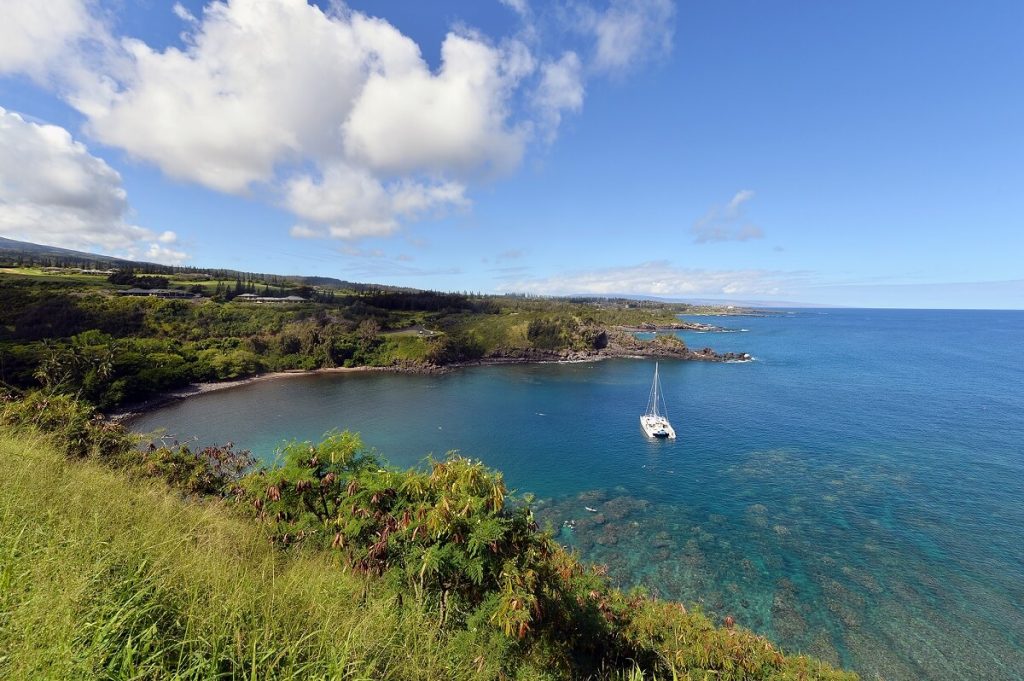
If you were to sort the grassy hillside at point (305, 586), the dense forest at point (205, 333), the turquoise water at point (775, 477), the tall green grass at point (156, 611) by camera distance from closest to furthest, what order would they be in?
the tall green grass at point (156, 611) < the grassy hillside at point (305, 586) < the turquoise water at point (775, 477) < the dense forest at point (205, 333)

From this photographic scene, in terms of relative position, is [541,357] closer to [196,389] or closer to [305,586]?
[196,389]

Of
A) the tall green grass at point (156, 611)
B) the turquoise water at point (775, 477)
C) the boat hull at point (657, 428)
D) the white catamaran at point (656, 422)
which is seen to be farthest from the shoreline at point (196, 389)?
the boat hull at point (657, 428)

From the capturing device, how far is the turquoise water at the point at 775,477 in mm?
19125

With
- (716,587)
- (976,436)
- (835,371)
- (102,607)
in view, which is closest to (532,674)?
(102,607)

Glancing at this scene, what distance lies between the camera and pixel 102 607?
2.71m

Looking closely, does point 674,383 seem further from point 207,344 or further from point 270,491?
point 207,344

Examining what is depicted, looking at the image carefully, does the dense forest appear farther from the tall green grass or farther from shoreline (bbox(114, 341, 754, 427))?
the tall green grass

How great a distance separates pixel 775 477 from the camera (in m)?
32.9

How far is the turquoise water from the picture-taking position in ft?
62.7

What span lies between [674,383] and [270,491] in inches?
2585

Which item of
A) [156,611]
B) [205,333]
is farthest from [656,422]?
[205,333]

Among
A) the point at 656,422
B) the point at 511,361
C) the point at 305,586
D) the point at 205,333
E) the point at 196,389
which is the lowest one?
the point at 196,389

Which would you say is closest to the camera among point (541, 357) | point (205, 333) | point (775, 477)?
point (775, 477)

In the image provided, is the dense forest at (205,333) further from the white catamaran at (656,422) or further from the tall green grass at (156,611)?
the white catamaran at (656,422)
